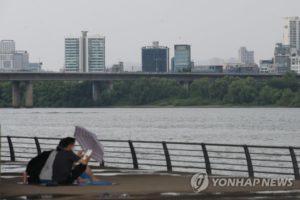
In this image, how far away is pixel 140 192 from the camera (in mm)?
26859

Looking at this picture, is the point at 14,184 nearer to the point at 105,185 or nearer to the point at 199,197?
the point at 105,185

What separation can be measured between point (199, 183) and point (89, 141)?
3.45 meters

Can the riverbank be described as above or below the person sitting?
below

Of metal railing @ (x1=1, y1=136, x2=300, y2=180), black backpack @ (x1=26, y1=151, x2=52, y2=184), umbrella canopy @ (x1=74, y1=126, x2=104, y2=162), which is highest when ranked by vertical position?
umbrella canopy @ (x1=74, y1=126, x2=104, y2=162)

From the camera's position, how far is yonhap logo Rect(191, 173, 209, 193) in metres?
27.7

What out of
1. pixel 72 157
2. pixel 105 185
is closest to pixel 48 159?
pixel 72 157

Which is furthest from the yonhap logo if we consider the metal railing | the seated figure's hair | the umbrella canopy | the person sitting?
the seated figure's hair

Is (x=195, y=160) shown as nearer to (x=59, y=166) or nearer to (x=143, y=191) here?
(x=143, y=191)

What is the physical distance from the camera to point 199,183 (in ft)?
94.7

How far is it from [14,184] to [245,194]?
6.27 meters

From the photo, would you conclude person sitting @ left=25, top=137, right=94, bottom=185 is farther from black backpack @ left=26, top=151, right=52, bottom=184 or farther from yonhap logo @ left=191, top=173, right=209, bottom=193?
yonhap logo @ left=191, top=173, right=209, bottom=193

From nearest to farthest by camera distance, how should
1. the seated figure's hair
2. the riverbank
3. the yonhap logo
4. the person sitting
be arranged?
1. the riverbank
2. the seated figure's hair
3. the person sitting
4. the yonhap logo

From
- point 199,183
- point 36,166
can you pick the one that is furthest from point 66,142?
point 199,183

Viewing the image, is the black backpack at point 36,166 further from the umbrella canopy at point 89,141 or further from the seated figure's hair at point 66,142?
the umbrella canopy at point 89,141
